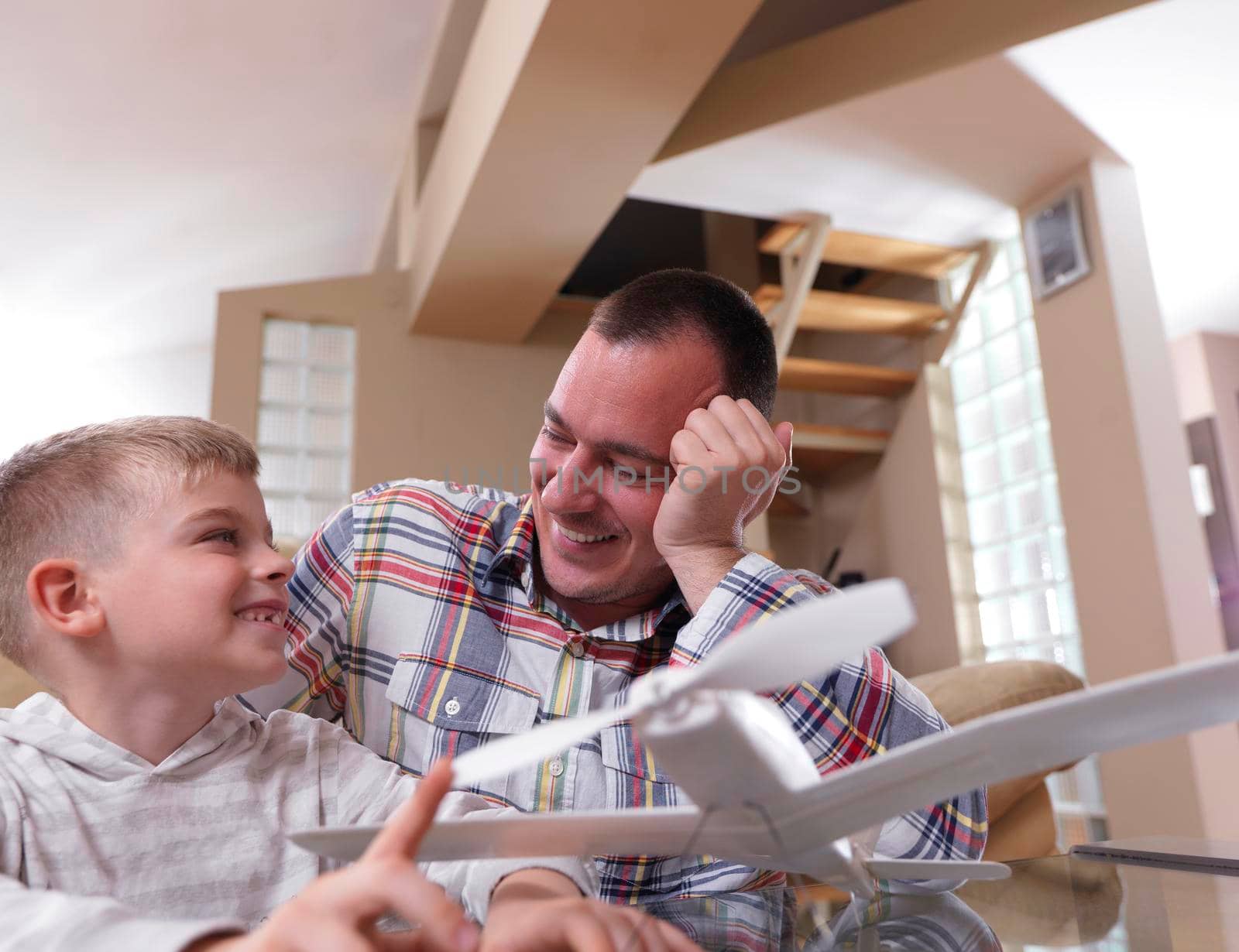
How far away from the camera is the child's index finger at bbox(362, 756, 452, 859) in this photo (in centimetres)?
40

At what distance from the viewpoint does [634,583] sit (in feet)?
3.59

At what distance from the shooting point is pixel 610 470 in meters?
1.11

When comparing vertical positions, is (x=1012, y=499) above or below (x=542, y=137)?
below

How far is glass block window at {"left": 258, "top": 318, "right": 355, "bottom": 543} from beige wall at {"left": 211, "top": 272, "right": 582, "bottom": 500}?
0.06 meters

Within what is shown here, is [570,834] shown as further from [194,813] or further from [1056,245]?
[1056,245]

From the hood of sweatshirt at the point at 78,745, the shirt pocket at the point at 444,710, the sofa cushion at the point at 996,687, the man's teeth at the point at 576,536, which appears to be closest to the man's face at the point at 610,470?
the man's teeth at the point at 576,536

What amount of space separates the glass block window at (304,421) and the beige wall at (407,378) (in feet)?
0.20

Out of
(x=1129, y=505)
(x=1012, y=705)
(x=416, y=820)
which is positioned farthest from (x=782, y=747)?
(x=1129, y=505)

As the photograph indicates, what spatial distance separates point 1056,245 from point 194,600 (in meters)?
2.65

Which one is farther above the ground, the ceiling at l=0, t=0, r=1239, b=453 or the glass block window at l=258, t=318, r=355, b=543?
the ceiling at l=0, t=0, r=1239, b=453

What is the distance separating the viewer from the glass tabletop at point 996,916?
19.8 inches

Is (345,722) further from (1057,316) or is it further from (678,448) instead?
(1057,316)

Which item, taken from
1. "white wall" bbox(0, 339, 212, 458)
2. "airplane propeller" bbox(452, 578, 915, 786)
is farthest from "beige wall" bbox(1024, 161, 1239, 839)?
"white wall" bbox(0, 339, 212, 458)

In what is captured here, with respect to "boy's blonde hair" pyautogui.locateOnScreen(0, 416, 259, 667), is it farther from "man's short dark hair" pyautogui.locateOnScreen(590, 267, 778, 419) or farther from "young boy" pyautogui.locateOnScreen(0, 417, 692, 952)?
"man's short dark hair" pyautogui.locateOnScreen(590, 267, 778, 419)
